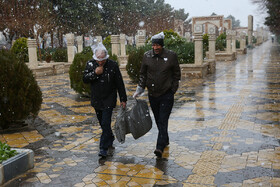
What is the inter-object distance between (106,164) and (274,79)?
10.3m

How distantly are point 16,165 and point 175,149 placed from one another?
2.22 m

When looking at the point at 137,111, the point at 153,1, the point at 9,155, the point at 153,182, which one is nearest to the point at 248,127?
the point at 137,111

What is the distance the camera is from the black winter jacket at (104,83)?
471cm

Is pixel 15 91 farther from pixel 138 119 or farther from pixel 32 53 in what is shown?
pixel 32 53

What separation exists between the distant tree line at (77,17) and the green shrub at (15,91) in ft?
57.0

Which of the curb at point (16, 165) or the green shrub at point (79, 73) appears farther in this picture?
the green shrub at point (79, 73)

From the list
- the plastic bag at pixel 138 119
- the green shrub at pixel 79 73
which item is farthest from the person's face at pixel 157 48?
the green shrub at pixel 79 73

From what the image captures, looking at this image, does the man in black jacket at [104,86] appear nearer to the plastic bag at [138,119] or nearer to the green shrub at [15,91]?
the plastic bag at [138,119]

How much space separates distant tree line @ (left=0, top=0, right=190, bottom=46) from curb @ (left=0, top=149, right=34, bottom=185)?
1964cm

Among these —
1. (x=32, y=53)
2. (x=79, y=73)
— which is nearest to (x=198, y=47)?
(x=79, y=73)

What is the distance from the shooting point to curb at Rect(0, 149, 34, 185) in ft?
13.0

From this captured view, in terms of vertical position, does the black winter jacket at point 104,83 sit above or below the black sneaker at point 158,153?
above

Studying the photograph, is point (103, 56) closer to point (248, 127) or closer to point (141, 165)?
point (141, 165)

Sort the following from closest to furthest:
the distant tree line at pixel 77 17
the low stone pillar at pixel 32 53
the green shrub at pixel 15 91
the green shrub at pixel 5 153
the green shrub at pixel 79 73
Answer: the green shrub at pixel 5 153 < the green shrub at pixel 15 91 < the green shrub at pixel 79 73 < the low stone pillar at pixel 32 53 < the distant tree line at pixel 77 17
